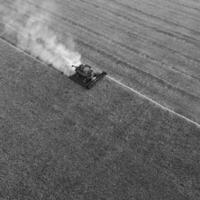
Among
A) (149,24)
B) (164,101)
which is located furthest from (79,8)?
(164,101)

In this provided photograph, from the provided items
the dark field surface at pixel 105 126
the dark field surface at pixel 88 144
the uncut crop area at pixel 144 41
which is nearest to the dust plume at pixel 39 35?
the uncut crop area at pixel 144 41

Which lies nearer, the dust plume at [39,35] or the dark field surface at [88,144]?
the dark field surface at [88,144]

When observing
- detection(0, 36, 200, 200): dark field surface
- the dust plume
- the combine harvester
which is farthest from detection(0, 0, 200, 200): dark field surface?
the dust plume

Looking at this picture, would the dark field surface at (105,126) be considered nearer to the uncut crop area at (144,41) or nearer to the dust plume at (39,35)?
the uncut crop area at (144,41)

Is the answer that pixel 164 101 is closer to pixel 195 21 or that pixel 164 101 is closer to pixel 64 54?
pixel 64 54

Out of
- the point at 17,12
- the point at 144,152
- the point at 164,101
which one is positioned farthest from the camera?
the point at 17,12

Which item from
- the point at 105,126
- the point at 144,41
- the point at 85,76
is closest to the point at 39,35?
the point at 85,76
